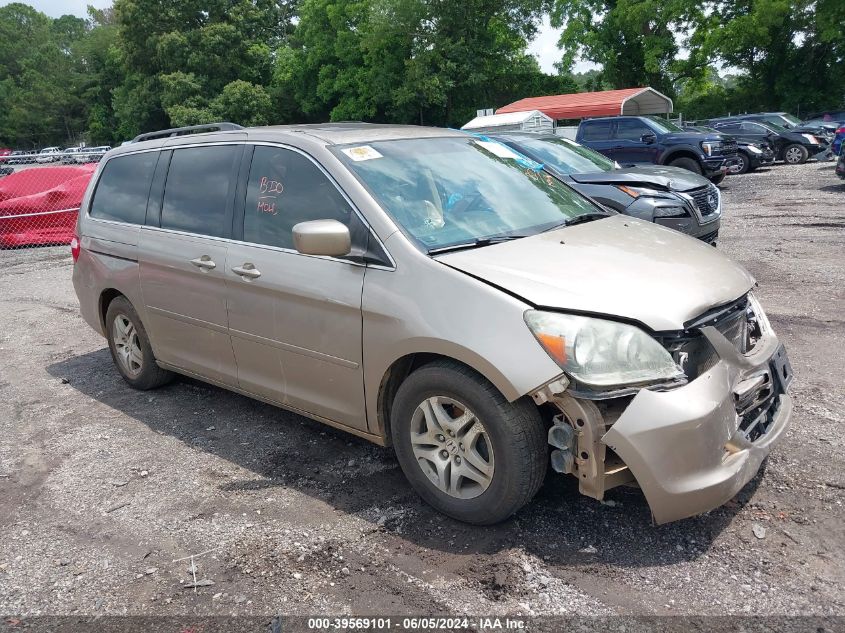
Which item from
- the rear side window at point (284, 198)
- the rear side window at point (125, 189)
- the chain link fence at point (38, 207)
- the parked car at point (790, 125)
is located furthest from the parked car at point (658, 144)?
the rear side window at point (284, 198)

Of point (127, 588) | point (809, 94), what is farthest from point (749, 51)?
point (127, 588)

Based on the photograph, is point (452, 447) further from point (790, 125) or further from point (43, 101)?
point (43, 101)

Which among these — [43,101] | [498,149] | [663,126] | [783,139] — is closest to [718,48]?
[783,139]

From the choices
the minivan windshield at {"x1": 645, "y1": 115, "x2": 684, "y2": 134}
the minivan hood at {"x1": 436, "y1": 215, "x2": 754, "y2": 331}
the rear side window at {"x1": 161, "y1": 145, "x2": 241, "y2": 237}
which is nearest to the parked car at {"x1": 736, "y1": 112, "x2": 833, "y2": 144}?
the minivan windshield at {"x1": 645, "y1": 115, "x2": 684, "y2": 134}

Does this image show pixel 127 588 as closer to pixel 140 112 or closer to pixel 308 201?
pixel 308 201

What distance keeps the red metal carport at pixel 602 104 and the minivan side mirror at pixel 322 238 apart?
2632 centimetres

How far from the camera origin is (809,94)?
37.2 m

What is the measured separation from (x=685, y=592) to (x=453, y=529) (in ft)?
3.40

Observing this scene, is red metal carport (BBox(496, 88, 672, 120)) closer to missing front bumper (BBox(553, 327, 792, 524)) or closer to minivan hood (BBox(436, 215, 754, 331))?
minivan hood (BBox(436, 215, 754, 331))

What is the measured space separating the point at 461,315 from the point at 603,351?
62 centimetres

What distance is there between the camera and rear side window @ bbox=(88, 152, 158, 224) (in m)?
5.05

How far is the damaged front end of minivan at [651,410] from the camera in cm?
281

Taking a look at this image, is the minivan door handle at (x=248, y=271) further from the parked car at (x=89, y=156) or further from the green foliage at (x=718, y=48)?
the green foliage at (x=718, y=48)

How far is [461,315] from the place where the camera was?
313 centimetres
